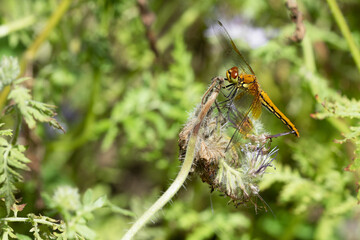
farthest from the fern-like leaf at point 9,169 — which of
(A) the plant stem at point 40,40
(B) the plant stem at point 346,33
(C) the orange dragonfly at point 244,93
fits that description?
(B) the plant stem at point 346,33

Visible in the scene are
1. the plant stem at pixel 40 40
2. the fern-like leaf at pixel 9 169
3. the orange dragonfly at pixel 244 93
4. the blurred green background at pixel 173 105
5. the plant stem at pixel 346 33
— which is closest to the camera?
the fern-like leaf at pixel 9 169

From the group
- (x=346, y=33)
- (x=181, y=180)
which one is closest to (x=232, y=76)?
(x=181, y=180)

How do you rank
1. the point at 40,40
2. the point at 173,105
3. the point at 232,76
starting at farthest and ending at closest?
the point at 173,105, the point at 40,40, the point at 232,76

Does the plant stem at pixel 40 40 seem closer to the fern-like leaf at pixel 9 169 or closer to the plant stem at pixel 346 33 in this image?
the fern-like leaf at pixel 9 169

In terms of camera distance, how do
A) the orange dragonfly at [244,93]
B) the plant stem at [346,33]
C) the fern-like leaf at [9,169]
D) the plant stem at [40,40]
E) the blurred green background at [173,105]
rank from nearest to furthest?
1. the fern-like leaf at [9,169]
2. the orange dragonfly at [244,93]
3. the plant stem at [346,33]
4. the plant stem at [40,40]
5. the blurred green background at [173,105]

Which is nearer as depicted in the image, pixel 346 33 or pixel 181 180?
pixel 181 180

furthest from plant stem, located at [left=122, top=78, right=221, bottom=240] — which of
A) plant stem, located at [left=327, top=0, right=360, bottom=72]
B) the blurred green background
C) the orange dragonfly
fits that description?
plant stem, located at [left=327, top=0, right=360, bottom=72]

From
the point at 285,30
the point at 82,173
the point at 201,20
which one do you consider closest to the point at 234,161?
the point at 285,30

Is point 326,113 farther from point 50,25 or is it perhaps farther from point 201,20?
point 201,20

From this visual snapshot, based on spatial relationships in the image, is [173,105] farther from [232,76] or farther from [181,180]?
[181,180]
